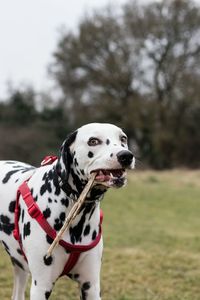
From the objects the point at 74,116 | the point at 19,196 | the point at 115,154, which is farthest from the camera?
the point at 74,116

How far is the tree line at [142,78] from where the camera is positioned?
101 ft

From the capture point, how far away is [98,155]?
2.93 m

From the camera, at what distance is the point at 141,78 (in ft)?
104

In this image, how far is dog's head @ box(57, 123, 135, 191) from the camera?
9.22 feet

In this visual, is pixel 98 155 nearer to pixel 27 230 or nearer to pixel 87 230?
pixel 87 230

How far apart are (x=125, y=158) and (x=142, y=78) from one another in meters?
29.1

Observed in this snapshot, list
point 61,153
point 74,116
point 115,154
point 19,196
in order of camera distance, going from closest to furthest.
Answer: point 115,154, point 61,153, point 19,196, point 74,116

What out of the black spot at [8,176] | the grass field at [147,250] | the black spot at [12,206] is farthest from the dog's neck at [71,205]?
the grass field at [147,250]

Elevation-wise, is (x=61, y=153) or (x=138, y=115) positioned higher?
(x=138, y=115)

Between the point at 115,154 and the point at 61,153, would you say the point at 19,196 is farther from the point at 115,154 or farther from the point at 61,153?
the point at 115,154

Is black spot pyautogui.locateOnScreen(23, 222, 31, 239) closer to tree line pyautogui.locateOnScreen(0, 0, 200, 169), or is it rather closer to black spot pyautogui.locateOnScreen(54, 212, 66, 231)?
black spot pyautogui.locateOnScreen(54, 212, 66, 231)

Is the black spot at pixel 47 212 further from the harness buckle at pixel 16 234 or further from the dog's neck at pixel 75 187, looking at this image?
the harness buckle at pixel 16 234

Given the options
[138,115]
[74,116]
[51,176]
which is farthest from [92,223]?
[74,116]

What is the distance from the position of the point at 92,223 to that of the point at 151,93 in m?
28.3
